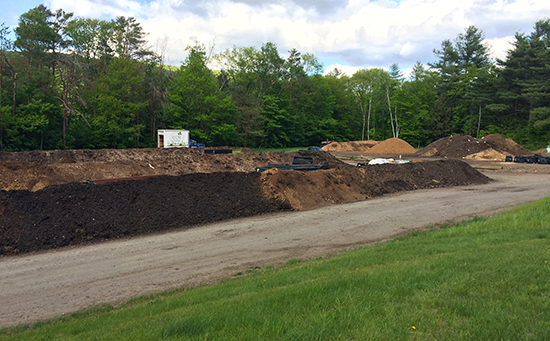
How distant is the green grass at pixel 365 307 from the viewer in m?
4.42

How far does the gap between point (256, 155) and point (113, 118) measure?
24338 mm

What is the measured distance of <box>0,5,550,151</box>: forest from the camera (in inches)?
1945

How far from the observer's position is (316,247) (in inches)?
498

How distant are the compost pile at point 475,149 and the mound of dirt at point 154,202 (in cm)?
3195

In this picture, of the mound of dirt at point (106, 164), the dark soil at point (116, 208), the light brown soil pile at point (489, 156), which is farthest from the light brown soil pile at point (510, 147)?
the dark soil at point (116, 208)

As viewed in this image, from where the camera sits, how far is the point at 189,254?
468 inches

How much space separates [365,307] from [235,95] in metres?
74.2

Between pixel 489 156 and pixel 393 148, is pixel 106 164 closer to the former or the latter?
pixel 489 156

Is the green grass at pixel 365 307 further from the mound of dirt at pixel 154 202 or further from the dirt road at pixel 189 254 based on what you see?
the mound of dirt at pixel 154 202

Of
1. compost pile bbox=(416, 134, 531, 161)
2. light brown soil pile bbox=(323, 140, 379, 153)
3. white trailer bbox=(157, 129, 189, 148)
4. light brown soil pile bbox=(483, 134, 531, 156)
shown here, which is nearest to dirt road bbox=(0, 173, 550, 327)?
white trailer bbox=(157, 129, 189, 148)

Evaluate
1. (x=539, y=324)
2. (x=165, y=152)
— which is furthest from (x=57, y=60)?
(x=539, y=324)

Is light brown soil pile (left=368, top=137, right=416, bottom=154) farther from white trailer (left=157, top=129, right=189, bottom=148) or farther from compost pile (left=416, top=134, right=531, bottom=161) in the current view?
white trailer (left=157, top=129, right=189, bottom=148)

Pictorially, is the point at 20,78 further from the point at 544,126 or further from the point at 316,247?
the point at 544,126

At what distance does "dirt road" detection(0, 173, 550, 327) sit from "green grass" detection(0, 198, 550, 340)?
4.36 ft
